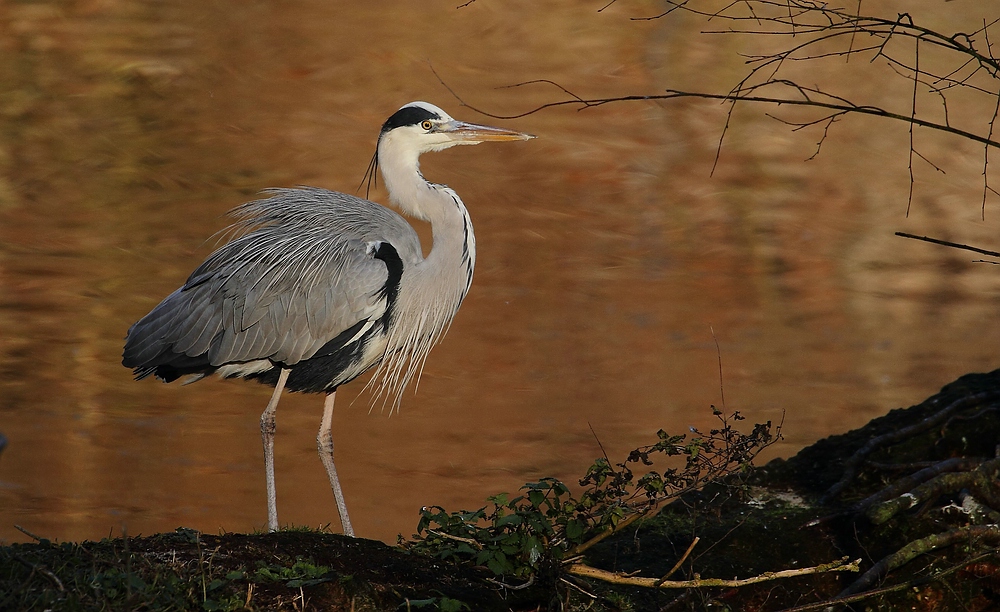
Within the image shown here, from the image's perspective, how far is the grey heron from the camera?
5.13 meters

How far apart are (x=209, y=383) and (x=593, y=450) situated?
3.32m

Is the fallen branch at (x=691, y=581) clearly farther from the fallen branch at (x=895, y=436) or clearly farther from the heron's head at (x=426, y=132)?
the heron's head at (x=426, y=132)

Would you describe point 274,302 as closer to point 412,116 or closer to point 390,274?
point 390,274

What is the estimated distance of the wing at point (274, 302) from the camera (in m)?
5.12

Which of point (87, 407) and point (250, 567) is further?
point (87, 407)

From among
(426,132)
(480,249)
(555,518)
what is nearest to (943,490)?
(555,518)

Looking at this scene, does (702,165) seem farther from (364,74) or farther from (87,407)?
(87,407)

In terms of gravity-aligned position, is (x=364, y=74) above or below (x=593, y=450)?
above

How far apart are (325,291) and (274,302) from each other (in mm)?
253

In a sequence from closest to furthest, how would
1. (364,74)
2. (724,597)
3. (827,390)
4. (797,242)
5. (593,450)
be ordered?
(724,597), (593,450), (827,390), (797,242), (364,74)

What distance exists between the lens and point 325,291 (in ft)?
16.8

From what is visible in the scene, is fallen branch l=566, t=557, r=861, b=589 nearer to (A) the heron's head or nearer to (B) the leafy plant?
(B) the leafy plant

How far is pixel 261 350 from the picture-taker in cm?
513

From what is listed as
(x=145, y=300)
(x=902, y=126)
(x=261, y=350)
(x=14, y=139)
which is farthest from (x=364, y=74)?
(x=261, y=350)
